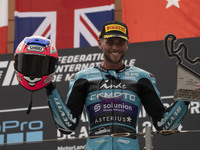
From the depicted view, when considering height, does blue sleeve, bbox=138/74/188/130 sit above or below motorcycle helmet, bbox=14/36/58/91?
below

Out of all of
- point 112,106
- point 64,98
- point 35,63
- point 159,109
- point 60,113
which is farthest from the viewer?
point 64,98

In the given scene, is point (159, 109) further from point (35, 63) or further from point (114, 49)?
point (35, 63)

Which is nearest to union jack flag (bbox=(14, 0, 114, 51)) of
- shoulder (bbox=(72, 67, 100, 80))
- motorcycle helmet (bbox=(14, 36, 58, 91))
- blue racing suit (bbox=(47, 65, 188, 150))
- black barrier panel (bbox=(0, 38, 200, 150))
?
black barrier panel (bbox=(0, 38, 200, 150))

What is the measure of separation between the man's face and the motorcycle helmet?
62cm

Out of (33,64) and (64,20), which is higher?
(64,20)

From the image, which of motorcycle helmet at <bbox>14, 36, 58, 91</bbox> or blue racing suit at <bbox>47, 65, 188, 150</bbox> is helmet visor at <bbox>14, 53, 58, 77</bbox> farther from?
blue racing suit at <bbox>47, 65, 188, 150</bbox>

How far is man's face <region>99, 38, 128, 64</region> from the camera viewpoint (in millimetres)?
3670

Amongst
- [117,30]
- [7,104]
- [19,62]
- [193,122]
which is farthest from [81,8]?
[19,62]

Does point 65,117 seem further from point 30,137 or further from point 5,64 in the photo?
point 5,64

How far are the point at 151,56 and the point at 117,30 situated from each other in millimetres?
3106

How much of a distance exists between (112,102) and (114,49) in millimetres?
423

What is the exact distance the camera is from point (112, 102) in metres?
3.55

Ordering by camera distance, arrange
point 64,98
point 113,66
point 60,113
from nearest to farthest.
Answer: point 60,113 → point 113,66 → point 64,98

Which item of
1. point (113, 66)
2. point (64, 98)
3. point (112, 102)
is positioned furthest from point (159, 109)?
point (64, 98)
